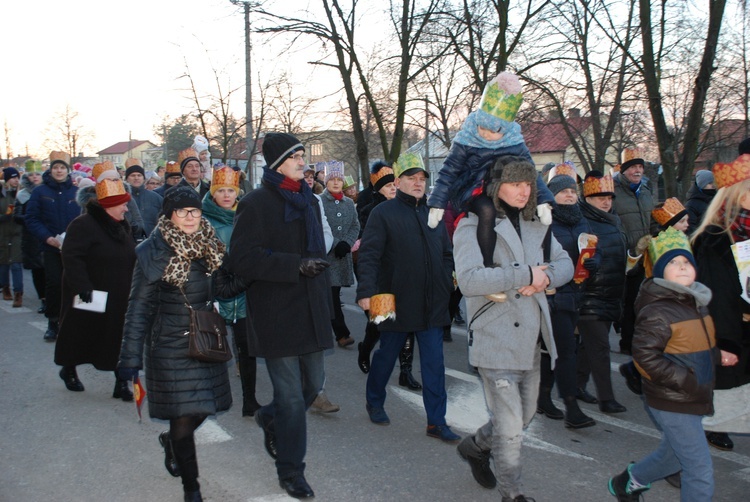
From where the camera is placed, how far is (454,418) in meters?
5.61

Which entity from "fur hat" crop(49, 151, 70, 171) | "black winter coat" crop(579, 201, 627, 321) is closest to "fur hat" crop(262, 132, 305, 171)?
"black winter coat" crop(579, 201, 627, 321)

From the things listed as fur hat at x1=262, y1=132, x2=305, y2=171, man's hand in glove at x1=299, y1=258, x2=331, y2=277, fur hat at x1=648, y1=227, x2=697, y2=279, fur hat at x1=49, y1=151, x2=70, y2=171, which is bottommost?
man's hand in glove at x1=299, y1=258, x2=331, y2=277

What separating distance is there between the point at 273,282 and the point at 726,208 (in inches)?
102

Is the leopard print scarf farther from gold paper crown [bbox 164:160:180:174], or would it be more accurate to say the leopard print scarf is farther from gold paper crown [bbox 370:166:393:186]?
gold paper crown [bbox 164:160:180:174]

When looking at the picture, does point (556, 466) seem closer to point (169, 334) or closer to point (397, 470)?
point (397, 470)

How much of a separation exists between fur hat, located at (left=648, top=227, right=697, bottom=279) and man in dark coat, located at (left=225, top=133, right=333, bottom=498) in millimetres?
1756

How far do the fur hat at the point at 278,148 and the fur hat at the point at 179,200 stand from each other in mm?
474

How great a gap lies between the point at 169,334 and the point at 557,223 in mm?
3083

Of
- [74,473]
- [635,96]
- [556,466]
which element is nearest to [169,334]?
[74,473]

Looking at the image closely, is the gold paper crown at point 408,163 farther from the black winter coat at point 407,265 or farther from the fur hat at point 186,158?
the fur hat at point 186,158

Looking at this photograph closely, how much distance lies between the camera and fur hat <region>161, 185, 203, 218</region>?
13.2ft

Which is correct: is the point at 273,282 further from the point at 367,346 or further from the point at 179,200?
the point at 367,346

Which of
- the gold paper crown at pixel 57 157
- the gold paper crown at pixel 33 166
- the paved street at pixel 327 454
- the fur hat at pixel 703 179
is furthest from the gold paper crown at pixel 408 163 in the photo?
the gold paper crown at pixel 33 166

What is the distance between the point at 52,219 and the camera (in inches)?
341
